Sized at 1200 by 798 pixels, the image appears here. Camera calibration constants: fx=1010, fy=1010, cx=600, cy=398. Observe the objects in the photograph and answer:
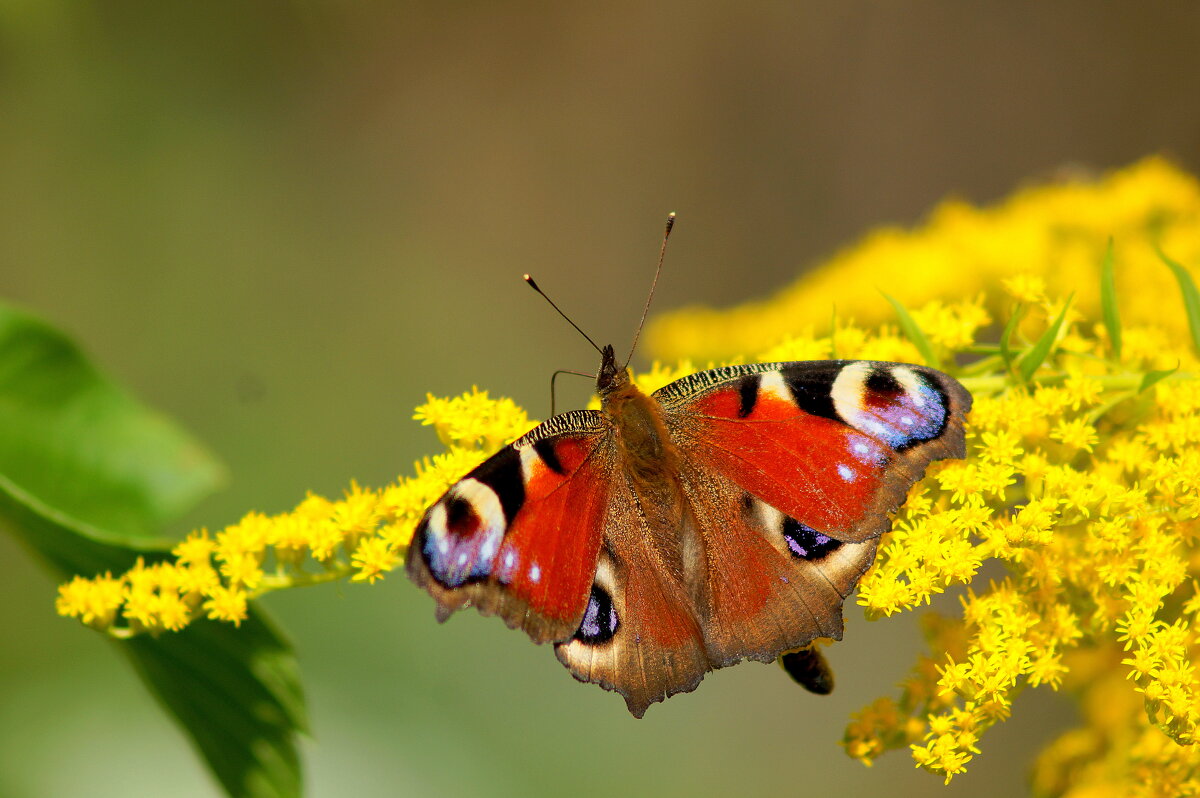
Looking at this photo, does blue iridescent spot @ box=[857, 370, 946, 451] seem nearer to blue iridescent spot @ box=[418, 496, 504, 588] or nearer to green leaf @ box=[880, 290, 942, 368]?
green leaf @ box=[880, 290, 942, 368]

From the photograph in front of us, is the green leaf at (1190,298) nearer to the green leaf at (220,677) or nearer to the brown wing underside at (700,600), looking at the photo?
the brown wing underside at (700,600)

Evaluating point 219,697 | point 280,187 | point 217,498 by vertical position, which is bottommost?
point 219,697

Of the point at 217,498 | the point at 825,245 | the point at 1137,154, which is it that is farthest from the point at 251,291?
the point at 1137,154

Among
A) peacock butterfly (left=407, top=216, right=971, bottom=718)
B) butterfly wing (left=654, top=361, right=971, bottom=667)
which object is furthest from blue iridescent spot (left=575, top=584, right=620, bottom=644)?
butterfly wing (left=654, top=361, right=971, bottom=667)

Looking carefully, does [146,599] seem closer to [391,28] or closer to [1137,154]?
[1137,154]

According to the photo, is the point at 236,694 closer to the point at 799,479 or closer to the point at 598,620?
the point at 598,620

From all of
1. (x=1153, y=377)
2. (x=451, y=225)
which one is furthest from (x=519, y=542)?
(x=451, y=225)

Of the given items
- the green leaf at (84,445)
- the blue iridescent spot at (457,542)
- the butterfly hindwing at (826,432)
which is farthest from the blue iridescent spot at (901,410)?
the green leaf at (84,445)
